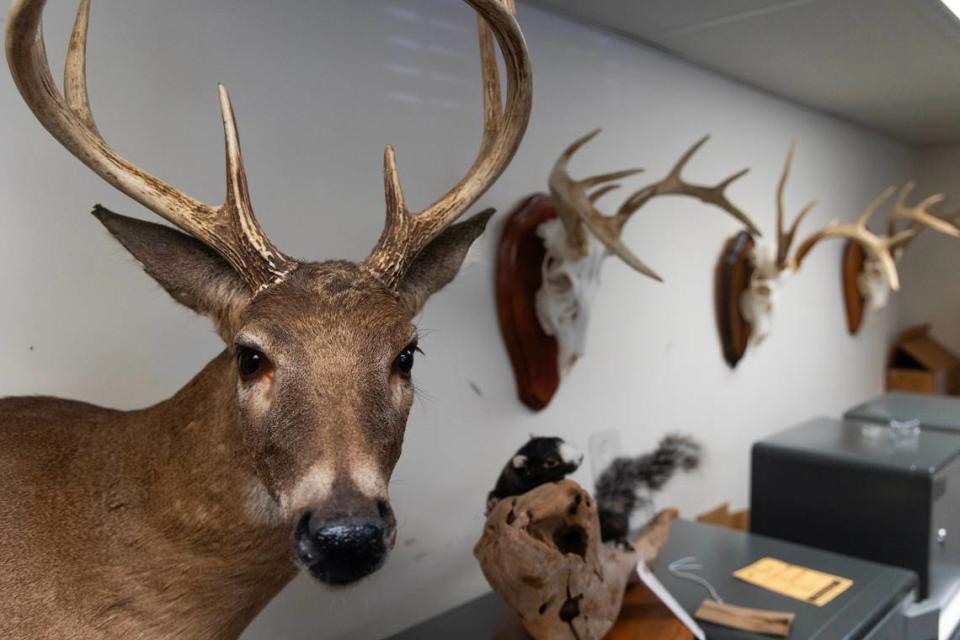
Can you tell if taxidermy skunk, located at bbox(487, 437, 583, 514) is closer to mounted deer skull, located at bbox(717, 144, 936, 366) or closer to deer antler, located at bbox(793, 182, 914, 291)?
mounted deer skull, located at bbox(717, 144, 936, 366)

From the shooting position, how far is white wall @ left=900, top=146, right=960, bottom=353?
412 cm

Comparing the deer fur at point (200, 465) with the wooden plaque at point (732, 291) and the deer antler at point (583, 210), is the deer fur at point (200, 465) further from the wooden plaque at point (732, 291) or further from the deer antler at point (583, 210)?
the wooden plaque at point (732, 291)

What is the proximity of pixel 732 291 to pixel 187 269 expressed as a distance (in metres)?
2.06

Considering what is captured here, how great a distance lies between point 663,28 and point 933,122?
2.16 m

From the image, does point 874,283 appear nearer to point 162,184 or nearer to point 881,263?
point 881,263

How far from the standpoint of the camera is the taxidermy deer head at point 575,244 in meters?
1.66

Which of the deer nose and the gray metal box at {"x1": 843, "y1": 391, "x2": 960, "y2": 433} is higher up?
the deer nose

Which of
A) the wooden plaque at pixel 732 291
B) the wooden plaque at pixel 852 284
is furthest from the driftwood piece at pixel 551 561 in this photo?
the wooden plaque at pixel 852 284

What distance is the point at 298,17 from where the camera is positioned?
1.33 meters

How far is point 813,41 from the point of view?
2.10 metres

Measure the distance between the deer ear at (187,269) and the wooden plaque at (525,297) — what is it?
89 cm

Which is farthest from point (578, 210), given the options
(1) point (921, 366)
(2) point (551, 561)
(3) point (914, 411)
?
(1) point (921, 366)

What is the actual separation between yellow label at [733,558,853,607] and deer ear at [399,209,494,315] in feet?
3.27

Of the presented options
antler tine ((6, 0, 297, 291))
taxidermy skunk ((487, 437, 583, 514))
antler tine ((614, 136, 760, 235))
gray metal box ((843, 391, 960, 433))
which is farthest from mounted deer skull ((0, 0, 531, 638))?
gray metal box ((843, 391, 960, 433))
